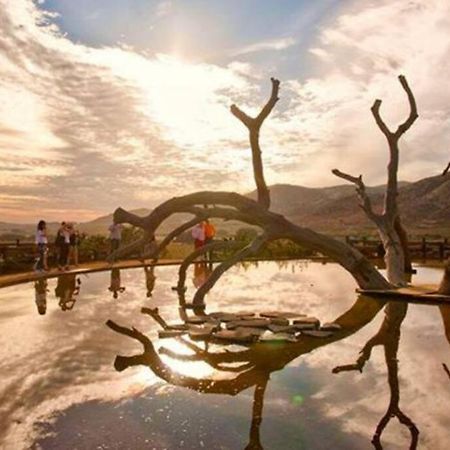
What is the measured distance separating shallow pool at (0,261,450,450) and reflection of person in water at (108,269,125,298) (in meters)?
3.44

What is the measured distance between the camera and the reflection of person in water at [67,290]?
585 inches

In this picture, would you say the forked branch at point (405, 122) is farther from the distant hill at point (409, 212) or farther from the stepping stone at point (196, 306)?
the distant hill at point (409, 212)

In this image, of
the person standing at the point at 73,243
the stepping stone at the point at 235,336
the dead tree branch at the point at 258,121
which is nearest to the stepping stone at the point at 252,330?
the stepping stone at the point at 235,336

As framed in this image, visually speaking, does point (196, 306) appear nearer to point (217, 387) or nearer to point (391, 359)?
point (391, 359)

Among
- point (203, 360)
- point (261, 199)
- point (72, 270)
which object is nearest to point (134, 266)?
point (72, 270)

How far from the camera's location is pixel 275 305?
1490 cm

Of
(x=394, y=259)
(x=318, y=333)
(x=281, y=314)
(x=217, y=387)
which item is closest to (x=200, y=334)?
(x=318, y=333)

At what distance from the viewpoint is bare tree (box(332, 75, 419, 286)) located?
60.3 ft

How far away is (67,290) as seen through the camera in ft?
58.9

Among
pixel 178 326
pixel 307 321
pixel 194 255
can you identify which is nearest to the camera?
pixel 178 326

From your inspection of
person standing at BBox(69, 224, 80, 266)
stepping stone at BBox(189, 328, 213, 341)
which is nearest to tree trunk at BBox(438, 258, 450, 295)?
stepping stone at BBox(189, 328, 213, 341)

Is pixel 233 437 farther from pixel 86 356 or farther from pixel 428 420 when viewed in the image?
pixel 86 356

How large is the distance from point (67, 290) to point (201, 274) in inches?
307

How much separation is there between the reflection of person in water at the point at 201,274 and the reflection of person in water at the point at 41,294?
16.5 feet
